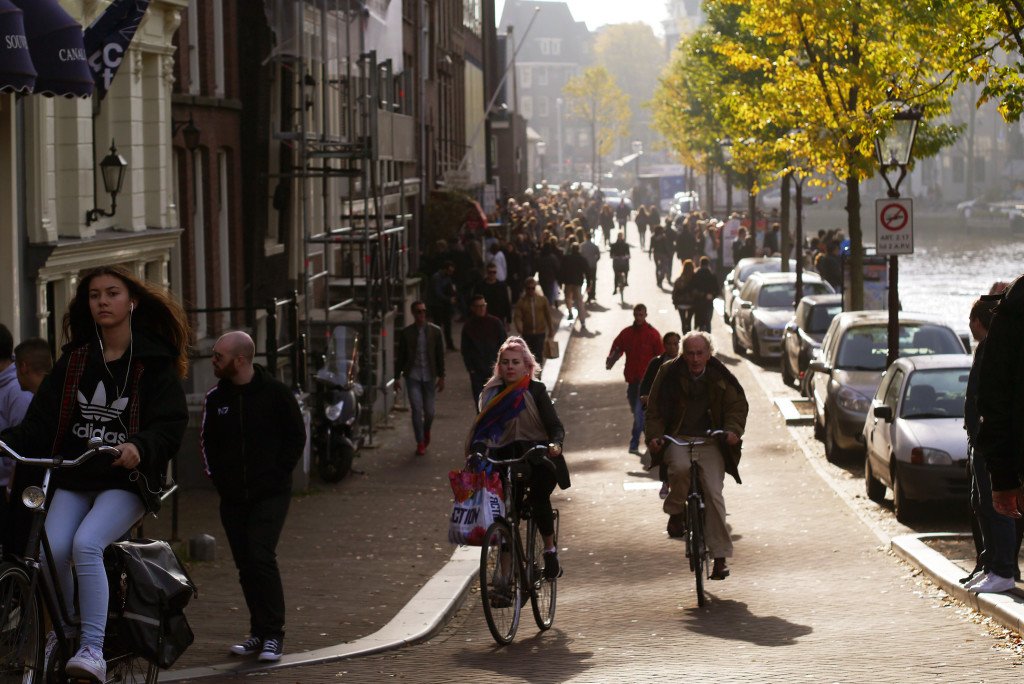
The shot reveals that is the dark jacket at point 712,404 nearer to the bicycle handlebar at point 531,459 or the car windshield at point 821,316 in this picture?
the bicycle handlebar at point 531,459

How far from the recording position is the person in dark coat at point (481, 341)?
2014 centimetres

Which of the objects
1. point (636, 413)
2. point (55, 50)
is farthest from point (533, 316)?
point (55, 50)

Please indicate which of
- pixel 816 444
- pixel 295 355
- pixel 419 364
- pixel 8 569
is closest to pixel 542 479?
pixel 8 569

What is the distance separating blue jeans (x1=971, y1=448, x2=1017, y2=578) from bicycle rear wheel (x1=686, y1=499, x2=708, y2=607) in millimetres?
1760

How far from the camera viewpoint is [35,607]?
6.25 meters

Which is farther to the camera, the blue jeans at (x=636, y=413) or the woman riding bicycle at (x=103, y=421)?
the blue jeans at (x=636, y=413)

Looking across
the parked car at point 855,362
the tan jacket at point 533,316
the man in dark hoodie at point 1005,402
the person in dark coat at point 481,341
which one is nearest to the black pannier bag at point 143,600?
the man in dark hoodie at point 1005,402

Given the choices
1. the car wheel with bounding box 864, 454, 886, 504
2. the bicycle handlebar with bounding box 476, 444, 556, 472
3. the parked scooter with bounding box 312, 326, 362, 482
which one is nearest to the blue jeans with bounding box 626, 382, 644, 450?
the parked scooter with bounding box 312, 326, 362, 482

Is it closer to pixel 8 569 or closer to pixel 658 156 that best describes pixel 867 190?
pixel 658 156

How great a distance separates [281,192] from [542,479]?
16.3 meters

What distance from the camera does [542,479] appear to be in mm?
9922

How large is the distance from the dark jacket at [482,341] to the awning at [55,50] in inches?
350

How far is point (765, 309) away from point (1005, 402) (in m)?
25.8

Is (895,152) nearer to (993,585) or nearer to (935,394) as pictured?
(935,394)
